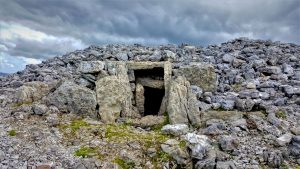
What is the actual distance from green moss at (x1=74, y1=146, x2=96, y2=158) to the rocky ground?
1.7 inches

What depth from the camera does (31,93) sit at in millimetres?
20938

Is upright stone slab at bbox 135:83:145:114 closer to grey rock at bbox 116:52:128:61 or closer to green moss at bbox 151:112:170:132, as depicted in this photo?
green moss at bbox 151:112:170:132

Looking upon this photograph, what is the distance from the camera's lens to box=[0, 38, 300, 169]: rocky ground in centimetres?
1627

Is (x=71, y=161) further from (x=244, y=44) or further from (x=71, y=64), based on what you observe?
(x=244, y=44)

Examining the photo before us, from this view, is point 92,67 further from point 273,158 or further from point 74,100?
point 273,158

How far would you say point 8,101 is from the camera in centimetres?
2108

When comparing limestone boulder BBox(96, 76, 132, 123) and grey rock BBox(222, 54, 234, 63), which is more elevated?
grey rock BBox(222, 54, 234, 63)

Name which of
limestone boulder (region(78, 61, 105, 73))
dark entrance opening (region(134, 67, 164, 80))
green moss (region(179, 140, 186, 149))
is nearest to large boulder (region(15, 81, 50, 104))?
limestone boulder (region(78, 61, 105, 73))

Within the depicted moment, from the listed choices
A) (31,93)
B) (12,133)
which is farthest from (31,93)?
(12,133)

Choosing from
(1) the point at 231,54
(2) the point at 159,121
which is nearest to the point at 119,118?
(2) the point at 159,121

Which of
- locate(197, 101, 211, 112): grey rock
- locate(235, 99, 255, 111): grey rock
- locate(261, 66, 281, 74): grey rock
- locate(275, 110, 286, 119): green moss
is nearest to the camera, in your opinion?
locate(275, 110, 286, 119): green moss

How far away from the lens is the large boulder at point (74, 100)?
65.7ft

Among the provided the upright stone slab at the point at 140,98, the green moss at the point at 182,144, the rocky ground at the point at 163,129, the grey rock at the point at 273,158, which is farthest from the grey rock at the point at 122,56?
the grey rock at the point at 273,158

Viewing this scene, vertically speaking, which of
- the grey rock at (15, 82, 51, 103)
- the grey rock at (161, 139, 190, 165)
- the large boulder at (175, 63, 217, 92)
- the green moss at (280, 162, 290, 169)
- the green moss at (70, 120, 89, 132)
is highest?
the large boulder at (175, 63, 217, 92)
